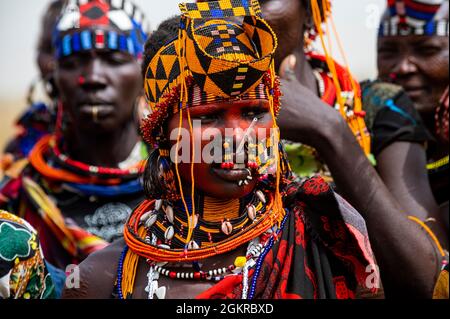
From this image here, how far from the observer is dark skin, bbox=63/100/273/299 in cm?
321

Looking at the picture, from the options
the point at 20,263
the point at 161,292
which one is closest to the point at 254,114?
the point at 161,292

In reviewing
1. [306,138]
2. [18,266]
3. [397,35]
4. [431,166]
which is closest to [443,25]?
[397,35]

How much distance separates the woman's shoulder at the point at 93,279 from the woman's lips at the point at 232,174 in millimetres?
550

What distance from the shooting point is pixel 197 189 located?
335 cm

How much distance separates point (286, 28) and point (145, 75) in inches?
39.1

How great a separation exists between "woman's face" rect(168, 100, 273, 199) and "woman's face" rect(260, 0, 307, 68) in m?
1.01

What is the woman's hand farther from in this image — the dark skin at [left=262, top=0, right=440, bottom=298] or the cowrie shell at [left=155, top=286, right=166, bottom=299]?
the cowrie shell at [left=155, top=286, right=166, bottom=299]

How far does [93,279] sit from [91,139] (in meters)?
2.50

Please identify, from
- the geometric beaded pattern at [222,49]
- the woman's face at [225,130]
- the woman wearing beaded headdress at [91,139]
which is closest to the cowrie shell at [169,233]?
the woman's face at [225,130]

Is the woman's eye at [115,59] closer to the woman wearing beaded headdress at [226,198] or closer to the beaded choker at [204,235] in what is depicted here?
the woman wearing beaded headdress at [226,198]

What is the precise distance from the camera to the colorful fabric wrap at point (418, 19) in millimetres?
5402

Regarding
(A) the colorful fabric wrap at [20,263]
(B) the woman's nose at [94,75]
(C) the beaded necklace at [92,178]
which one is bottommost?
(C) the beaded necklace at [92,178]

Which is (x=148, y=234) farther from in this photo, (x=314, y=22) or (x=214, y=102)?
(x=314, y=22)
